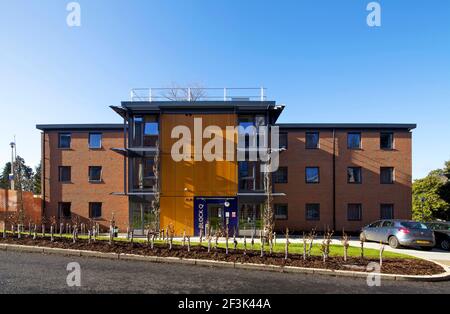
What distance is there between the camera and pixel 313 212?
22.8 m

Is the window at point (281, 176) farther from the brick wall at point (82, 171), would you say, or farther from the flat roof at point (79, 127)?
the flat roof at point (79, 127)

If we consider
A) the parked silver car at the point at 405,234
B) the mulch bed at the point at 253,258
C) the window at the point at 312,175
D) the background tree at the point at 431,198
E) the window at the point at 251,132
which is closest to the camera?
the mulch bed at the point at 253,258

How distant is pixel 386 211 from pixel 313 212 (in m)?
5.21

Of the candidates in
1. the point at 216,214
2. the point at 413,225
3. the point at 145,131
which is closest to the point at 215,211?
the point at 216,214

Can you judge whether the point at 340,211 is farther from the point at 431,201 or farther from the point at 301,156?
the point at 431,201

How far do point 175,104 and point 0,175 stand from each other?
2582 inches

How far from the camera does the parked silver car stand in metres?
14.6

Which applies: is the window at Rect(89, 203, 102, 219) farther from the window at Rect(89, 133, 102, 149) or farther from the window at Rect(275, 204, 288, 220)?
the window at Rect(275, 204, 288, 220)

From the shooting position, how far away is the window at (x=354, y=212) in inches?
892

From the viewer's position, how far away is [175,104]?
19953mm

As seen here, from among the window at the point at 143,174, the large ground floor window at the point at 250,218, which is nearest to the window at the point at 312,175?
the large ground floor window at the point at 250,218

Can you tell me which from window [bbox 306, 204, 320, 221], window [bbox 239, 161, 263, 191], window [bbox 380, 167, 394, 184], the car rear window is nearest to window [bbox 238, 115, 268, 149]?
window [bbox 239, 161, 263, 191]

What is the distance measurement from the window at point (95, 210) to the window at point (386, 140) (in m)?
21.2
